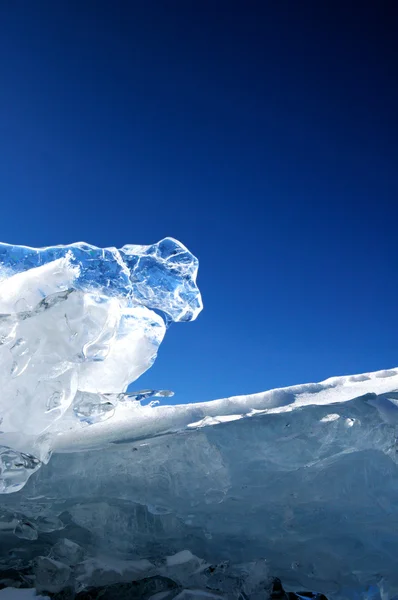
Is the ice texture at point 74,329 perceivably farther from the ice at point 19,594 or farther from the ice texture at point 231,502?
the ice at point 19,594

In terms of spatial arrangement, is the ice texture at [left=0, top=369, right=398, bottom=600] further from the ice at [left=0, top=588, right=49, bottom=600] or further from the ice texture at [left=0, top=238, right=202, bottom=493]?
the ice texture at [left=0, top=238, right=202, bottom=493]

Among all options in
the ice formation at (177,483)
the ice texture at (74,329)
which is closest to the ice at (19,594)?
the ice formation at (177,483)

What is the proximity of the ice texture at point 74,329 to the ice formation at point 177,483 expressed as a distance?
14 millimetres

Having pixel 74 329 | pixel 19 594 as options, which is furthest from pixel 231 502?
pixel 74 329

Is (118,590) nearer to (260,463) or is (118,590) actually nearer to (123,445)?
(123,445)

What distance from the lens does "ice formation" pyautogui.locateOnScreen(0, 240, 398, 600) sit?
11.3ft

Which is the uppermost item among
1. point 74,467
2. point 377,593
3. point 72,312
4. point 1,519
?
point 72,312

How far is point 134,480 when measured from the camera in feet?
12.2

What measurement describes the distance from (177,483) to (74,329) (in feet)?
4.41

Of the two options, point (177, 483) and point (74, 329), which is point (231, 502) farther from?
point (74, 329)

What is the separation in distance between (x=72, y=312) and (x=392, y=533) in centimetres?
272

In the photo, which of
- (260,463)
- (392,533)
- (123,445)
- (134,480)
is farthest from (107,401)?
(392,533)

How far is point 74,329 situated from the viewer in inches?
138

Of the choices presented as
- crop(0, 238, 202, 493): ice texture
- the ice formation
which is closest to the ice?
the ice formation
